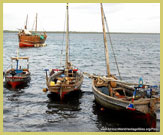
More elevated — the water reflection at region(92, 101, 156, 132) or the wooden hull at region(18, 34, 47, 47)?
the wooden hull at region(18, 34, 47, 47)

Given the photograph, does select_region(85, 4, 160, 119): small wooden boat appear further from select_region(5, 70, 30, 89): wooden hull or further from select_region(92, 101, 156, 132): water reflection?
select_region(5, 70, 30, 89): wooden hull

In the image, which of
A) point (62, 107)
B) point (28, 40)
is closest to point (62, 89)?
point (62, 107)

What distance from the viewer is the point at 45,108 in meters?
23.2

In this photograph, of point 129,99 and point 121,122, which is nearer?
point 121,122

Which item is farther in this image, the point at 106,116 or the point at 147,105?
the point at 106,116

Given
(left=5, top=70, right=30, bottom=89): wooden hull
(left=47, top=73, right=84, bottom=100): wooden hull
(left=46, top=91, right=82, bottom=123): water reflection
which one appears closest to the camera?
(left=46, top=91, right=82, bottom=123): water reflection

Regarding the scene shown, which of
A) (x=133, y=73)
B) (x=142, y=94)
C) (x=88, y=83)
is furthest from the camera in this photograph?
(x=133, y=73)

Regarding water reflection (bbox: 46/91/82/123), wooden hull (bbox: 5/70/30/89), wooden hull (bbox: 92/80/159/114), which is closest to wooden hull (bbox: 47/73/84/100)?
water reflection (bbox: 46/91/82/123)

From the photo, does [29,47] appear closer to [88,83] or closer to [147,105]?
[88,83]

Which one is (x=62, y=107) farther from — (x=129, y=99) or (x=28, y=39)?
(x=28, y=39)

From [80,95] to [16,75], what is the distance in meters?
10.0

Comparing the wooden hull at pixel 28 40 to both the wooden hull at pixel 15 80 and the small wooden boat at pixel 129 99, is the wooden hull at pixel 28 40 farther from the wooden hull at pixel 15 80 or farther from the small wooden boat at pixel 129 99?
the small wooden boat at pixel 129 99

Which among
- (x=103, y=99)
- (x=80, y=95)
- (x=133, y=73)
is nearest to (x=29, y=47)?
(x=133, y=73)

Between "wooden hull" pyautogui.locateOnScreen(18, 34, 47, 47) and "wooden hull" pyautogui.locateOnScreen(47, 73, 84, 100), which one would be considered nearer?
"wooden hull" pyautogui.locateOnScreen(47, 73, 84, 100)
